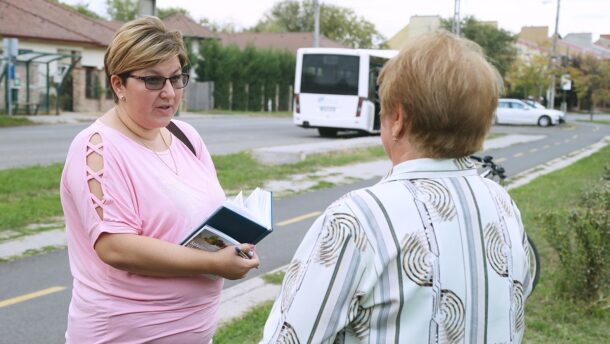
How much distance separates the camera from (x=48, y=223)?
8391mm

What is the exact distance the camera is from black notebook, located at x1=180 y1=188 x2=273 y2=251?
219 cm

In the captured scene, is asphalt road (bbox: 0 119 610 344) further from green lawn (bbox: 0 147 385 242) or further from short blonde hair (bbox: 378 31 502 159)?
short blonde hair (bbox: 378 31 502 159)

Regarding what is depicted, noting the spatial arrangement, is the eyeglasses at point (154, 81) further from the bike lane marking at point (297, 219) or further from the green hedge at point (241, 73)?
the green hedge at point (241, 73)

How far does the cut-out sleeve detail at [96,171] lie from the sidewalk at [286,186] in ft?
9.46

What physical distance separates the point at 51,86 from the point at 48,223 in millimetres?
26014

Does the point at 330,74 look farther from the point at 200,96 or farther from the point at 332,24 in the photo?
the point at 332,24

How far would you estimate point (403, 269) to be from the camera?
1.62m

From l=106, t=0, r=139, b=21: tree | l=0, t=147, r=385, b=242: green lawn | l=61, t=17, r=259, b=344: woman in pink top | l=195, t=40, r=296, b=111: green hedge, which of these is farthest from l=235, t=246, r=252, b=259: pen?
l=106, t=0, r=139, b=21: tree

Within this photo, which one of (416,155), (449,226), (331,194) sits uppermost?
(416,155)

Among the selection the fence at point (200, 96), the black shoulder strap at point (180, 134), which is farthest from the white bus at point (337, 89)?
the black shoulder strap at point (180, 134)

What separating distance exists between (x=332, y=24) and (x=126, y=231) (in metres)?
83.8

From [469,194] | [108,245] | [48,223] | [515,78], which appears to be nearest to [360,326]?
[469,194]

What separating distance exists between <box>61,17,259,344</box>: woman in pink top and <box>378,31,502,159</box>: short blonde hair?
0.80m

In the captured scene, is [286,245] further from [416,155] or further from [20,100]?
[20,100]
